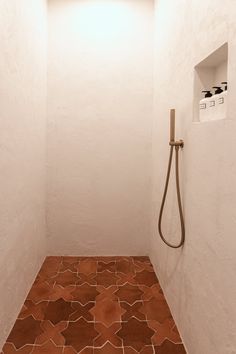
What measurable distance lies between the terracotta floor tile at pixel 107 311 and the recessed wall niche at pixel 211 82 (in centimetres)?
127

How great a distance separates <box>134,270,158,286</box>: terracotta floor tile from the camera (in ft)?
7.26

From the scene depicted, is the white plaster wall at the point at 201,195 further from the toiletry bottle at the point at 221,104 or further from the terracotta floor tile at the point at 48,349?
the terracotta floor tile at the point at 48,349

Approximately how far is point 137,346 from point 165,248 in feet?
2.30

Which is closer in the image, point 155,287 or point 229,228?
point 229,228

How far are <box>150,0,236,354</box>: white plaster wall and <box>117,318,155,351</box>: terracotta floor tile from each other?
0.20 m

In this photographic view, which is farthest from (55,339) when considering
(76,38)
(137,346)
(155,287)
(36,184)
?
(76,38)

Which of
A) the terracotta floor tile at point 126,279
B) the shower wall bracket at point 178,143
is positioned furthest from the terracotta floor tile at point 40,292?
the shower wall bracket at point 178,143

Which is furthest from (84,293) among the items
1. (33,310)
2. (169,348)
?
(169,348)

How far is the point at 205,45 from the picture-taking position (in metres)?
1.28

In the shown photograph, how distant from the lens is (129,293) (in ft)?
6.70

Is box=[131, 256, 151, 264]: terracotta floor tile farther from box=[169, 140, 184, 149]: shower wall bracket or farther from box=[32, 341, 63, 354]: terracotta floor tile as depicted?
box=[169, 140, 184, 149]: shower wall bracket

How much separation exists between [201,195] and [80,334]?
1.04 meters

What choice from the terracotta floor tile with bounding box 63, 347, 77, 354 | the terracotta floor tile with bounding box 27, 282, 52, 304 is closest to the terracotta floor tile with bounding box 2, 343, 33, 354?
the terracotta floor tile with bounding box 63, 347, 77, 354

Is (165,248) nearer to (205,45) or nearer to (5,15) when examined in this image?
(205,45)
